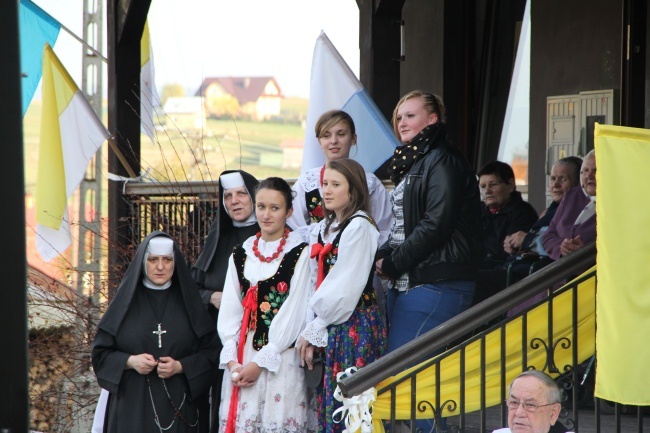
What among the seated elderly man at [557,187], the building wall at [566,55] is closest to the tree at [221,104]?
the building wall at [566,55]

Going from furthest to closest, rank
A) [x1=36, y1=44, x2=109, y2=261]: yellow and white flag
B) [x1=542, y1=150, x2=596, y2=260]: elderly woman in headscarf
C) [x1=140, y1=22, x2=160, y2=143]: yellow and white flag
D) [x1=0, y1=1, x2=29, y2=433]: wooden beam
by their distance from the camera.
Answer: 1. [x1=140, y1=22, x2=160, y2=143]: yellow and white flag
2. [x1=36, y1=44, x2=109, y2=261]: yellow and white flag
3. [x1=542, y1=150, x2=596, y2=260]: elderly woman in headscarf
4. [x1=0, y1=1, x2=29, y2=433]: wooden beam

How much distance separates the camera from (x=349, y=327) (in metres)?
5.30

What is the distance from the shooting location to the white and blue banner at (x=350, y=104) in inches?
267

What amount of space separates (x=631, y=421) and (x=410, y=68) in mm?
5829

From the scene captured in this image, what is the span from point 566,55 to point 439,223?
16.4 feet

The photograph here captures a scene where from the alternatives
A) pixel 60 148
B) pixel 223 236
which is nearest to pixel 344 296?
pixel 223 236

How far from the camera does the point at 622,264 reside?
4.59 m

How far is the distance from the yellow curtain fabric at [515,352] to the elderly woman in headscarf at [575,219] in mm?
764

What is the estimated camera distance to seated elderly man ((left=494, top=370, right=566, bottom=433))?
4.37 meters

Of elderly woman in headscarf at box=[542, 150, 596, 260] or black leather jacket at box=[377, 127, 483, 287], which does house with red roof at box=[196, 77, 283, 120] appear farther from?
black leather jacket at box=[377, 127, 483, 287]

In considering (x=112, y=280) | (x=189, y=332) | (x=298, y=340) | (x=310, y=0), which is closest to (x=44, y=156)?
(x=112, y=280)

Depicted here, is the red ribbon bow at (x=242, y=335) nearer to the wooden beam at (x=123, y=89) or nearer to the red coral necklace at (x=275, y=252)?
the red coral necklace at (x=275, y=252)

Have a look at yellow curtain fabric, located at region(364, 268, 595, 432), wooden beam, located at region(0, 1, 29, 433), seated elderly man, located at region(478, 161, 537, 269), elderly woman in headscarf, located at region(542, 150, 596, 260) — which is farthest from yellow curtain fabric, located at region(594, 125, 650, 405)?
wooden beam, located at region(0, 1, 29, 433)

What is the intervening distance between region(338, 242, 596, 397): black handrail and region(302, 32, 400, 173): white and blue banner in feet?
6.15
